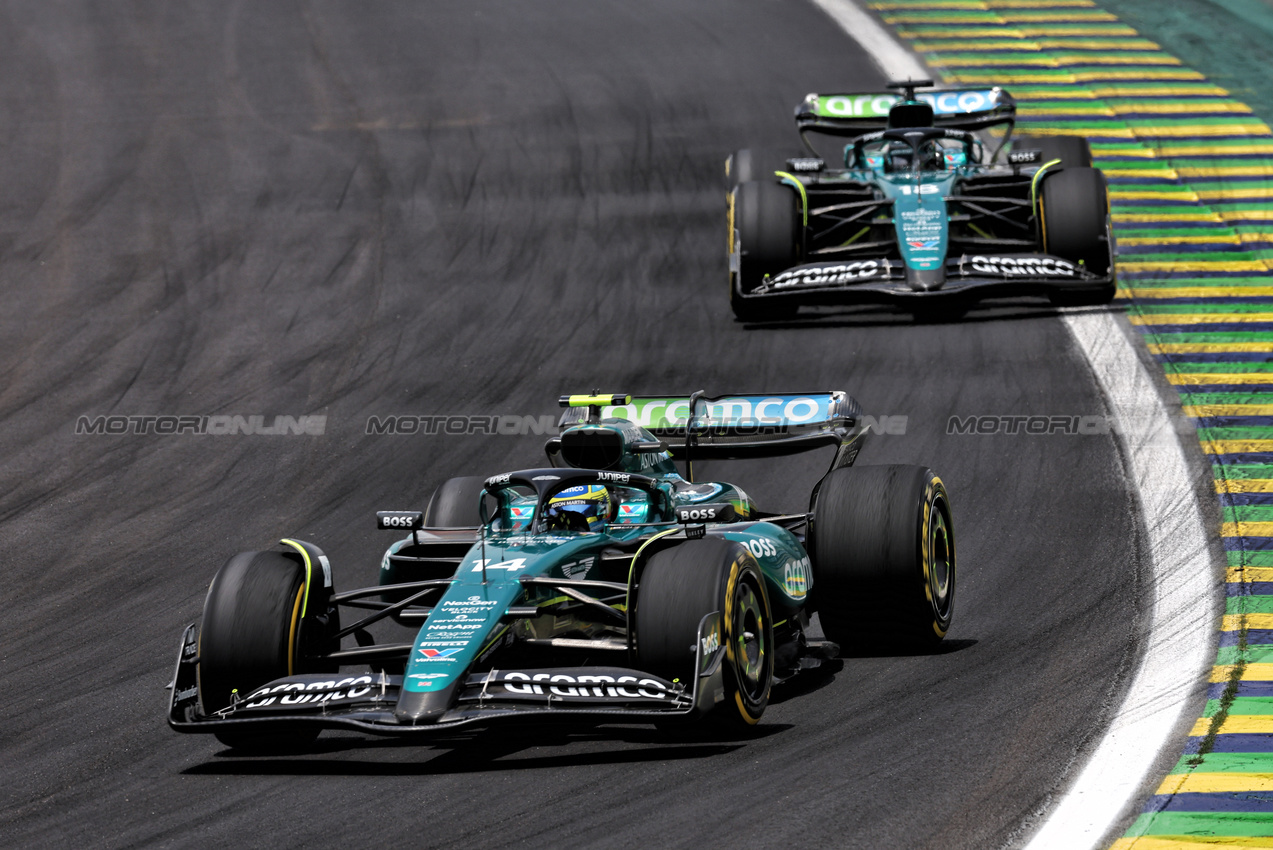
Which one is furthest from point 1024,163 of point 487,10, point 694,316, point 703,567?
point 487,10

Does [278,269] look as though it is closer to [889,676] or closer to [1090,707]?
[889,676]

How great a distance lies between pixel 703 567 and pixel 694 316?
10480mm

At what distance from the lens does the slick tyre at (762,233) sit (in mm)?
17344

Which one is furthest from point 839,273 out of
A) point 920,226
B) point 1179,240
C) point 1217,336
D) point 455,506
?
point 455,506

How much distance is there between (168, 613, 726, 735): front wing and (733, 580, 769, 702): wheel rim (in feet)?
0.89

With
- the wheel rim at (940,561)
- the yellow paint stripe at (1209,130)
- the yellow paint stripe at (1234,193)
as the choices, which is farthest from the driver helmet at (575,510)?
the yellow paint stripe at (1209,130)

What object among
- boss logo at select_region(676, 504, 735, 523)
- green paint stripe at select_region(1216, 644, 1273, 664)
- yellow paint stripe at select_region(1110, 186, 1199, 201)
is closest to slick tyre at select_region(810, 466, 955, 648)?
boss logo at select_region(676, 504, 735, 523)

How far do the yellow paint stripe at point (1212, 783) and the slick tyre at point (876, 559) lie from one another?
2610 mm

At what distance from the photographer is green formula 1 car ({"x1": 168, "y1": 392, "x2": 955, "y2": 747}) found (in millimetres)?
7816

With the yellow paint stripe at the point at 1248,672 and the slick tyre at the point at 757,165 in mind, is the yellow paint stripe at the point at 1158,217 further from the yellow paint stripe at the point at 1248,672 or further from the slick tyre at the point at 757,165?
the yellow paint stripe at the point at 1248,672

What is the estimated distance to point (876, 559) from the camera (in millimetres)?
9656

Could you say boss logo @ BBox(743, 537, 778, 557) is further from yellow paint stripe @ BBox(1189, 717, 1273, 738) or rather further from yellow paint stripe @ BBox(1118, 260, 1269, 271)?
yellow paint stripe @ BBox(1118, 260, 1269, 271)

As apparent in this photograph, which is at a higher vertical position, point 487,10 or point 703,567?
point 487,10

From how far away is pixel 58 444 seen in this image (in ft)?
51.2
